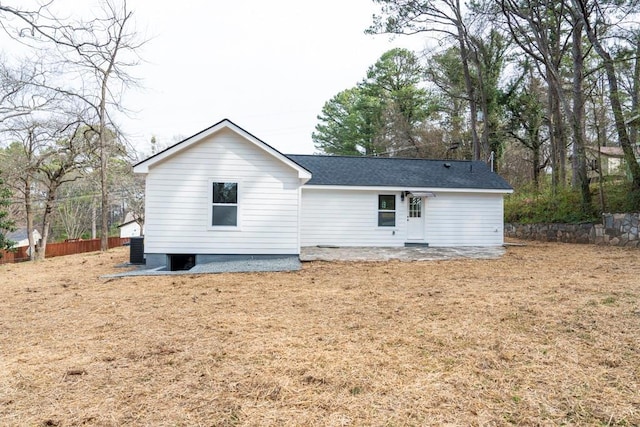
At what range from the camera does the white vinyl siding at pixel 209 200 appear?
9273 mm

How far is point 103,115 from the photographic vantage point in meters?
16.8

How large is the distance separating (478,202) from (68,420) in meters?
13.6

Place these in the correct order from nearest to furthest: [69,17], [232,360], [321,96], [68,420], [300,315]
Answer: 1. [68,420]
2. [232,360]
3. [300,315]
4. [69,17]
5. [321,96]

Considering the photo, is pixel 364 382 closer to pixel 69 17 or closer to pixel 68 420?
pixel 68 420

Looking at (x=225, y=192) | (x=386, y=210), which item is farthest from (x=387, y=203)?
(x=225, y=192)

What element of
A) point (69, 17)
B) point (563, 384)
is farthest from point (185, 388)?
point (69, 17)

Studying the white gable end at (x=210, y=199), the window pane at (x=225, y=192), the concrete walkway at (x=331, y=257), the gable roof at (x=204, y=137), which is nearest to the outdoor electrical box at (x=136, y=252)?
the concrete walkway at (x=331, y=257)

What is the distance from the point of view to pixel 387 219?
12969mm

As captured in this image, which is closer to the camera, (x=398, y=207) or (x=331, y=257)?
(x=331, y=257)

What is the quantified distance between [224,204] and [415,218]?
7.03 m

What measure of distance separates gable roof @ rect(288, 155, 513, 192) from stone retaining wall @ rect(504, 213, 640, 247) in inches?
131

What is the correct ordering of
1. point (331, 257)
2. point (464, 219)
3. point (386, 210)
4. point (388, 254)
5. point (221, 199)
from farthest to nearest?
1. point (464, 219)
2. point (386, 210)
3. point (388, 254)
4. point (331, 257)
5. point (221, 199)

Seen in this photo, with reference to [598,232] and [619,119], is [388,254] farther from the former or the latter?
[619,119]

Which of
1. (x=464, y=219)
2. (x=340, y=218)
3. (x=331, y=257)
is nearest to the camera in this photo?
(x=331, y=257)
